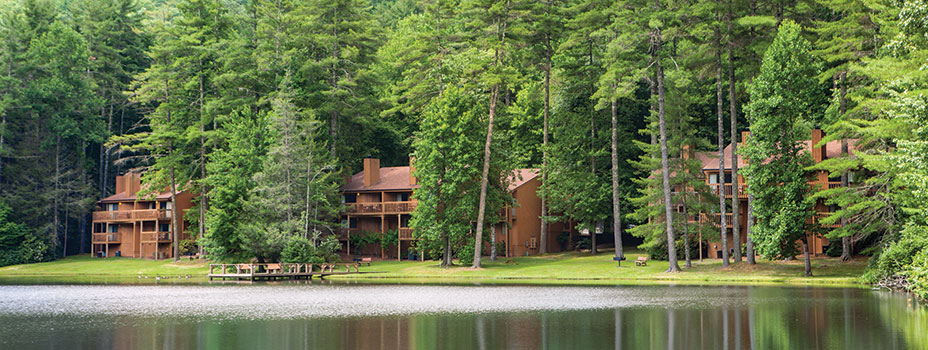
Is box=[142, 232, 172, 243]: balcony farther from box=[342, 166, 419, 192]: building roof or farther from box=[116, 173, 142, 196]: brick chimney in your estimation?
box=[342, 166, 419, 192]: building roof

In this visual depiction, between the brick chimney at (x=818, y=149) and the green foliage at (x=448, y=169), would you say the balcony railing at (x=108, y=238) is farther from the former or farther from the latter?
the brick chimney at (x=818, y=149)

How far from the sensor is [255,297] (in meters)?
35.8

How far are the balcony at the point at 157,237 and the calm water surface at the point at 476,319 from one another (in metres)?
36.9

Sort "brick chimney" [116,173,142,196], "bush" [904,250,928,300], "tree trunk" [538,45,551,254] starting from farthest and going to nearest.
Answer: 1. "brick chimney" [116,173,142,196]
2. "tree trunk" [538,45,551,254]
3. "bush" [904,250,928,300]

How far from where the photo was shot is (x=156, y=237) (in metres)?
74.8

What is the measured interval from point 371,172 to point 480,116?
1340 centimetres

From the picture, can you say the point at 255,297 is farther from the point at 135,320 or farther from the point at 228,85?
the point at 228,85

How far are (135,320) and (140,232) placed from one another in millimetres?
53810

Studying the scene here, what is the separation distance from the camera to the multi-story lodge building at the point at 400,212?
6706cm

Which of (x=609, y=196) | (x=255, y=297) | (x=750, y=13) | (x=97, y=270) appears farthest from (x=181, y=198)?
(x=750, y=13)

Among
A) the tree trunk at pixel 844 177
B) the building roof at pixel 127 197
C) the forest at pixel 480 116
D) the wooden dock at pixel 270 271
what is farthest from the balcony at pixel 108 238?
the tree trunk at pixel 844 177

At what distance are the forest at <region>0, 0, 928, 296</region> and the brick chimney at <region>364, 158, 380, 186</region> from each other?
2.47 meters

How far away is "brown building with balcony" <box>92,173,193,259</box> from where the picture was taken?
247ft

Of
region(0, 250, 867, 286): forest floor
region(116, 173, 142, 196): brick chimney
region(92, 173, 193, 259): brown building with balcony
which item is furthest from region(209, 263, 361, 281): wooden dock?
region(116, 173, 142, 196): brick chimney
